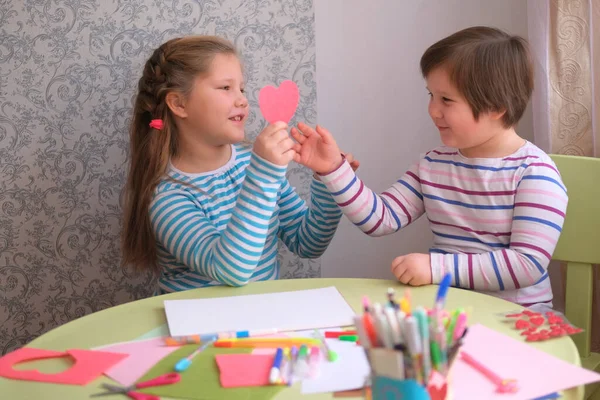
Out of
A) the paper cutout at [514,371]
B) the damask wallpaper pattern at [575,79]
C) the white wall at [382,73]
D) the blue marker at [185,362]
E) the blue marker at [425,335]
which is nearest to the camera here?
the blue marker at [425,335]

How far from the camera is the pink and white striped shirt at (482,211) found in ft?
4.52

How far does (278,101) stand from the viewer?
1.50 metres

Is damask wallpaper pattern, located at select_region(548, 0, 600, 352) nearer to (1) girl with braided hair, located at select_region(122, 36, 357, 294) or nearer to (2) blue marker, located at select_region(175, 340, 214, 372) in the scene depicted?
(1) girl with braided hair, located at select_region(122, 36, 357, 294)

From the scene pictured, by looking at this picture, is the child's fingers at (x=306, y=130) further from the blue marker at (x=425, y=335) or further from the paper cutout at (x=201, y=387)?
the blue marker at (x=425, y=335)

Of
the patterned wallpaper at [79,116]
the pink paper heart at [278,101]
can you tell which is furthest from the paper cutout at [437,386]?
the patterned wallpaper at [79,116]

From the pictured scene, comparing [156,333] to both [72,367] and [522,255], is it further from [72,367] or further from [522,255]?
[522,255]

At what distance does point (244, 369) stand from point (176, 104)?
3.00ft

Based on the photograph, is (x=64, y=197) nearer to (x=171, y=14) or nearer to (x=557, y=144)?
(x=171, y=14)

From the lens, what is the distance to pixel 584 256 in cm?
156

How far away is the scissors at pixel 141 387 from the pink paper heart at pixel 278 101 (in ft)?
2.15

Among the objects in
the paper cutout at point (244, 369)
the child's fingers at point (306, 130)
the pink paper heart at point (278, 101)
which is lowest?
the paper cutout at point (244, 369)

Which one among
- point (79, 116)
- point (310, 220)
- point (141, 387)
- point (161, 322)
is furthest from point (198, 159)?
point (141, 387)

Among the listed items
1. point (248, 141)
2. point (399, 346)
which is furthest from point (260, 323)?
point (248, 141)

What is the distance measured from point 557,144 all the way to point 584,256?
32 centimetres
